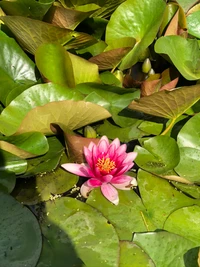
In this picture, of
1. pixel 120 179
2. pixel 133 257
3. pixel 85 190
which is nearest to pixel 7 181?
pixel 85 190


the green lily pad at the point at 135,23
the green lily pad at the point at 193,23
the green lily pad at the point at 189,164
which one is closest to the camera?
the green lily pad at the point at 189,164

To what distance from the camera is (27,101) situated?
1.79 m

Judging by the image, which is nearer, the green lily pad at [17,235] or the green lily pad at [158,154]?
the green lily pad at [17,235]

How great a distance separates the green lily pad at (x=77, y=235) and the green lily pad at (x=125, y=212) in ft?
0.18

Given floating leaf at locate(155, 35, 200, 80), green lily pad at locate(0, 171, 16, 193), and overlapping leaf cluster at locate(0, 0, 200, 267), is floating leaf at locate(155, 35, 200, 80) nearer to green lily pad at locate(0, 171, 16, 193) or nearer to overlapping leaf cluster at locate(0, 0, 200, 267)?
overlapping leaf cluster at locate(0, 0, 200, 267)

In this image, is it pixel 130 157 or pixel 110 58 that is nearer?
pixel 130 157

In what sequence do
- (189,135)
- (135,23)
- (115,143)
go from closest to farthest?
(115,143) < (189,135) < (135,23)

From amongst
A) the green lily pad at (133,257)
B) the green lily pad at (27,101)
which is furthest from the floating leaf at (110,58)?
the green lily pad at (133,257)

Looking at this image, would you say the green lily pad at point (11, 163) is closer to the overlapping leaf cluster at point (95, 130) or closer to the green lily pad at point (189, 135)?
the overlapping leaf cluster at point (95, 130)

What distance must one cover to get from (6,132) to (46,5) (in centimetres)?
61

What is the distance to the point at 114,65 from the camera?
2.14 m

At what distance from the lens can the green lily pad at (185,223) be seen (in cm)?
168

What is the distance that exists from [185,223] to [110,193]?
0.34 m

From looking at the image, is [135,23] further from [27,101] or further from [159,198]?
[159,198]
